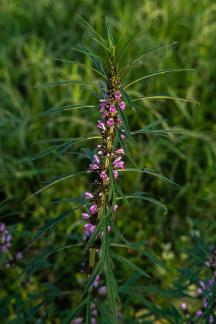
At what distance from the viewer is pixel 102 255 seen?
4.41 ft

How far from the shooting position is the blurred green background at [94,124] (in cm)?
315

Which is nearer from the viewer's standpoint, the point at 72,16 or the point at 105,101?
the point at 105,101

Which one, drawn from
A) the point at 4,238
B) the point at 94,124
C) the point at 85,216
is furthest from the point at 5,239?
the point at 94,124

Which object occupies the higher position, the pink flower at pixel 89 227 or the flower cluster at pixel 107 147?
the flower cluster at pixel 107 147

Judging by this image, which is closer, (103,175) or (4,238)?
(103,175)

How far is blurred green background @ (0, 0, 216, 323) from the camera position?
3146mm

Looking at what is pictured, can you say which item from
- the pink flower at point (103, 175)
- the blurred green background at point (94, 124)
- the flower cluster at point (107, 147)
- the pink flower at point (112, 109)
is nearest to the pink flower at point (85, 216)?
the flower cluster at point (107, 147)

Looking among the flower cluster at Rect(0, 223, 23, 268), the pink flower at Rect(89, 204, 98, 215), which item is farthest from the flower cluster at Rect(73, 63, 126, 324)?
the flower cluster at Rect(0, 223, 23, 268)

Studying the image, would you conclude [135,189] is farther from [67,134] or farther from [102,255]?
[102,255]

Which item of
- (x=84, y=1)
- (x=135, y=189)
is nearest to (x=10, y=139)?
(x=135, y=189)

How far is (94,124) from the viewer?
3.63m

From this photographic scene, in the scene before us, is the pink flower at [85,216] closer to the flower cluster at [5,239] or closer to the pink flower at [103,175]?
the pink flower at [103,175]

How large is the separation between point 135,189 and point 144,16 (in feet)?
6.59

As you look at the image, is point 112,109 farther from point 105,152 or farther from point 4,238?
point 4,238
